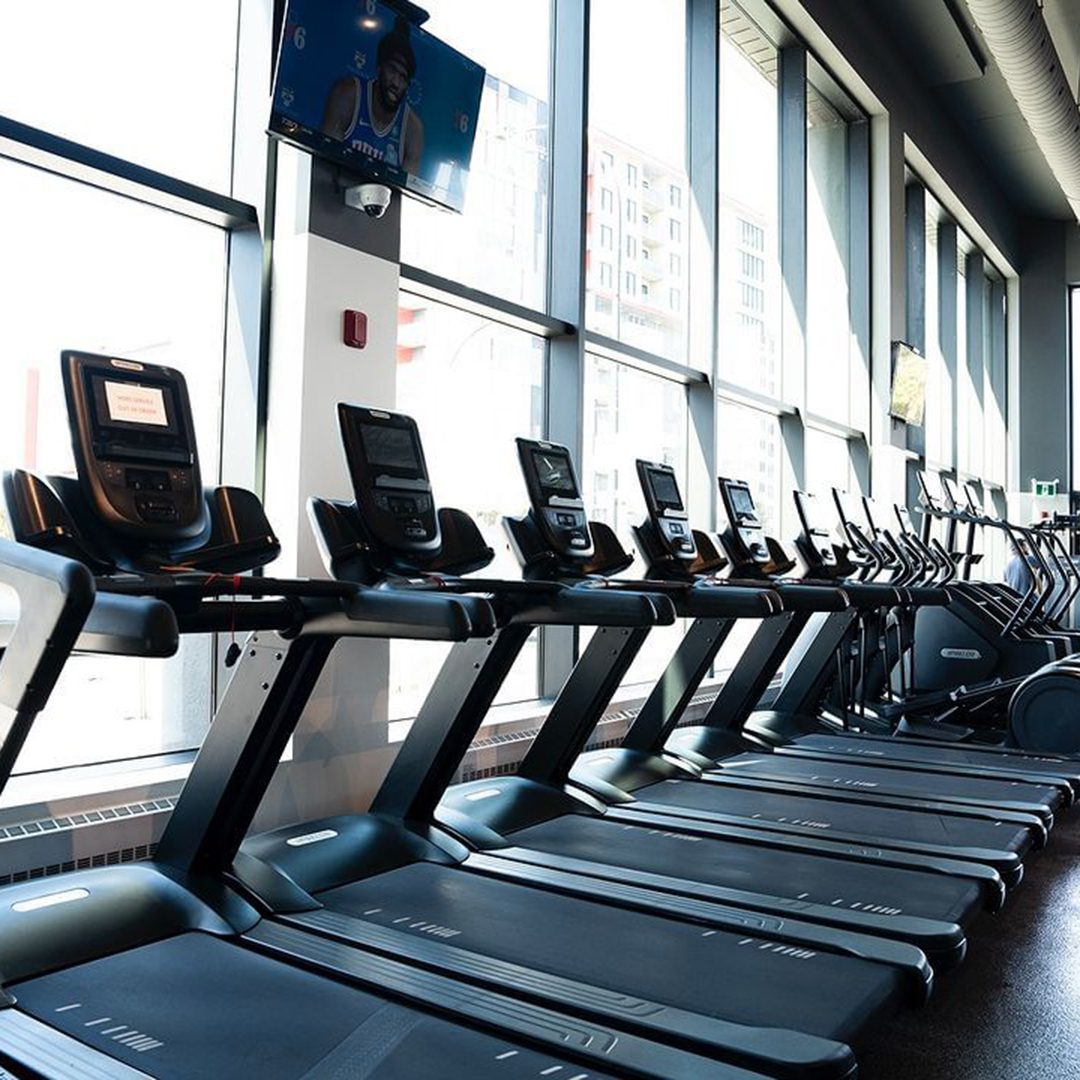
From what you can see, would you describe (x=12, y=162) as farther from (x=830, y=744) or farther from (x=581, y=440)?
(x=830, y=744)

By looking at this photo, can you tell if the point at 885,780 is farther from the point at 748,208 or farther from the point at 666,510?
the point at 748,208

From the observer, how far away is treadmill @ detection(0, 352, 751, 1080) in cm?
196

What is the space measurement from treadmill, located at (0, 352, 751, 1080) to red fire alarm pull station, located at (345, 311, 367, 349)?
1.18 metres

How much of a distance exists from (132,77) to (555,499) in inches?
79.8

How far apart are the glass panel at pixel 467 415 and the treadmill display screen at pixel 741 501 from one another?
1.06 m

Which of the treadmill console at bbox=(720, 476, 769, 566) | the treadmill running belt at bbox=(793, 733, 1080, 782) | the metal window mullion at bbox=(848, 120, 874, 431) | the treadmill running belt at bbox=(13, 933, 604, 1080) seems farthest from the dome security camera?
the metal window mullion at bbox=(848, 120, 874, 431)


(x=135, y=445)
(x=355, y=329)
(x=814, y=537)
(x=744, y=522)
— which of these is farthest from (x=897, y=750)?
(x=135, y=445)

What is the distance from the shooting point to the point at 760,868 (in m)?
3.51

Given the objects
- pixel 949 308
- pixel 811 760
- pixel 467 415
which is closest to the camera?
pixel 467 415

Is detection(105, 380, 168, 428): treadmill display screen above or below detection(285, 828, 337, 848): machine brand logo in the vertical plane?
above

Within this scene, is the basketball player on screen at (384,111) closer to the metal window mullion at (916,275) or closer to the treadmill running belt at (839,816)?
the treadmill running belt at (839,816)

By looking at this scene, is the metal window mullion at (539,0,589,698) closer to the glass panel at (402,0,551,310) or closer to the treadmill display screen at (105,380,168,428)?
the glass panel at (402,0,551,310)

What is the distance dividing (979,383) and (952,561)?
677 cm

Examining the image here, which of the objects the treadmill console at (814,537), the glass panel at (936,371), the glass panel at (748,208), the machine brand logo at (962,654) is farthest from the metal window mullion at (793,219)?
the glass panel at (936,371)
